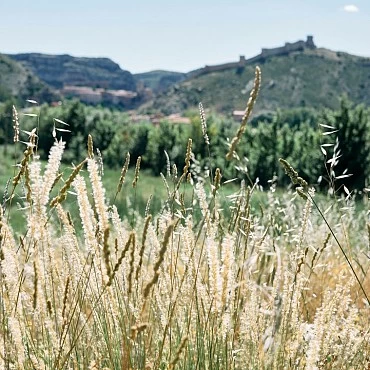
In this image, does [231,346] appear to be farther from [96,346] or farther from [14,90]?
[14,90]

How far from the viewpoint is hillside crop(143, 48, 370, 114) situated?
375 ft

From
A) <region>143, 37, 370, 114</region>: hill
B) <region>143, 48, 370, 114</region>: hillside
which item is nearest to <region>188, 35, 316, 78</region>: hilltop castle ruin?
<region>143, 37, 370, 114</region>: hill

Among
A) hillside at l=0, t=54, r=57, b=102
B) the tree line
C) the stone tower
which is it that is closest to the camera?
the tree line

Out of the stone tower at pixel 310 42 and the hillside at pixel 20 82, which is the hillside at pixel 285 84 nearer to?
the stone tower at pixel 310 42

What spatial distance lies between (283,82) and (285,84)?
0.94m

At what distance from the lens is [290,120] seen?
303ft

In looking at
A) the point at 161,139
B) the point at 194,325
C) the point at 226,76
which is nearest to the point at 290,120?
the point at 226,76

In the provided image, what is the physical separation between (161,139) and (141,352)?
134 ft

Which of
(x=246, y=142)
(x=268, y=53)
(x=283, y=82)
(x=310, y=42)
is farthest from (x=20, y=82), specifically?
(x=246, y=142)

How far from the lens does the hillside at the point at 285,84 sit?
114 metres

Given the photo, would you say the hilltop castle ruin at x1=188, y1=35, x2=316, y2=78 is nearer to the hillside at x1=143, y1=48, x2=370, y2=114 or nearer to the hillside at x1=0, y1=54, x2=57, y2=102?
the hillside at x1=143, y1=48, x2=370, y2=114

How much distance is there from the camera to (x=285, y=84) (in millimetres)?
117500

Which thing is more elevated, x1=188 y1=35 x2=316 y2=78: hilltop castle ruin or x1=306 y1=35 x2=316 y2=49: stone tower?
x1=306 y1=35 x2=316 y2=49: stone tower

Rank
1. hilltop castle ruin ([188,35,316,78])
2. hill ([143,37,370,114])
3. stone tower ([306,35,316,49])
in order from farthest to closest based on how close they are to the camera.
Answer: stone tower ([306,35,316,49]) → hilltop castle ruin ([188,35,316,78]) → hill ([143,37,370,114])
